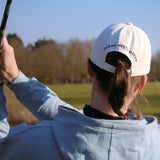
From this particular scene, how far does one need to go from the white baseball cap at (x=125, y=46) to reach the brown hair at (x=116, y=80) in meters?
0.02

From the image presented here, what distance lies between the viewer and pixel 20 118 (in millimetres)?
8242

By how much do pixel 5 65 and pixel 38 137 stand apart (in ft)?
0.83

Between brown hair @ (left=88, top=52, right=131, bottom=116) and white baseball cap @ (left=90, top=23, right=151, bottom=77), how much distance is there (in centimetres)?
2

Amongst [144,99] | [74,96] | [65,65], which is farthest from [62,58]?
[144,99]

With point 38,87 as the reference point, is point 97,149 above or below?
below

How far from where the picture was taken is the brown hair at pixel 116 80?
903 mm

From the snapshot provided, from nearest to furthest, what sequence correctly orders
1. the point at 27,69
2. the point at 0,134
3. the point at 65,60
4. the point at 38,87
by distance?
1. the point at 0,134
2. the point at 38,87
3. the point at 27,69
4. the point at 65,60

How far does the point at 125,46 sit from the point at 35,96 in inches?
15.6

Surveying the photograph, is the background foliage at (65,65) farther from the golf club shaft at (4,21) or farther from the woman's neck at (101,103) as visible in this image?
the golf club shaft at (4,21)

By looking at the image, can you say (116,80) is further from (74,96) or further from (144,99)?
(74,96)

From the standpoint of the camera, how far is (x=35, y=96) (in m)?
1.07

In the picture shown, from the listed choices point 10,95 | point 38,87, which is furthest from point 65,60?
point 38,87

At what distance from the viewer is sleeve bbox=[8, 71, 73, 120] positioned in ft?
3.29

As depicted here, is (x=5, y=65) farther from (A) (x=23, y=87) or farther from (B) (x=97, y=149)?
(B) (x=97, y=149)
